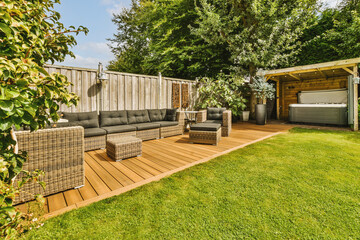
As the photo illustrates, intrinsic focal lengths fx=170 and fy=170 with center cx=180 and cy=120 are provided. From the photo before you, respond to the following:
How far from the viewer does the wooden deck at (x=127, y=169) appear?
1848 mm

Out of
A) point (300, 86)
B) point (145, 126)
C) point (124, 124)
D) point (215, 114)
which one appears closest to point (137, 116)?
point (124, 124)

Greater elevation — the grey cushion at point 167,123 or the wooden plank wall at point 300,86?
the wooden plank wall at point 300,86

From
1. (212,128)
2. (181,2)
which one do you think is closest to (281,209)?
(212,128)

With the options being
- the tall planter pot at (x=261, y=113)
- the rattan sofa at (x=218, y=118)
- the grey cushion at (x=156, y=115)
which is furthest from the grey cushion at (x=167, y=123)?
the tall planter pot at (x=261, y=113)

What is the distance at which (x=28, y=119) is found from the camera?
31.4 inches

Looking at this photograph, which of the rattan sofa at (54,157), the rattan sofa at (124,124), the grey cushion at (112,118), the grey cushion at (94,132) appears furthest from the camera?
the grey cushion at (112,118)

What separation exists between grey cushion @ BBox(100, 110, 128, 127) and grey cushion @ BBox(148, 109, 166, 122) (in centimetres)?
84

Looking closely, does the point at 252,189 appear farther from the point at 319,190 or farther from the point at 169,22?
the point at 169,22

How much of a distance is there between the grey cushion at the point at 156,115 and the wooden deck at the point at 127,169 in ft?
4.44

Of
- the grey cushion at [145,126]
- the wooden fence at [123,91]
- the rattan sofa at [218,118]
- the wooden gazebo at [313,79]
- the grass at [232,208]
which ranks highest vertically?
the wooden gazebo at [313,79]

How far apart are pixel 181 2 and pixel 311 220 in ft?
33.3

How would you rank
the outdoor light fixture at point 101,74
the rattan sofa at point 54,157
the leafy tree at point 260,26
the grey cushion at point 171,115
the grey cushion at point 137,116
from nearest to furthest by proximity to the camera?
the rattan sofa at point 54,157 < the outdoor light fixture at point 101,74 < the grey cushion at point 137,116 < the grey cushion at point 171,115 < the leafy tree at point 260,26

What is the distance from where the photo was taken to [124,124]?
4625 millimetres

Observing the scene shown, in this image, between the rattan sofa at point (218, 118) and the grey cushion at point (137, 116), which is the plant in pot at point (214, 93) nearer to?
the rattan sofa at point (218, 118)
